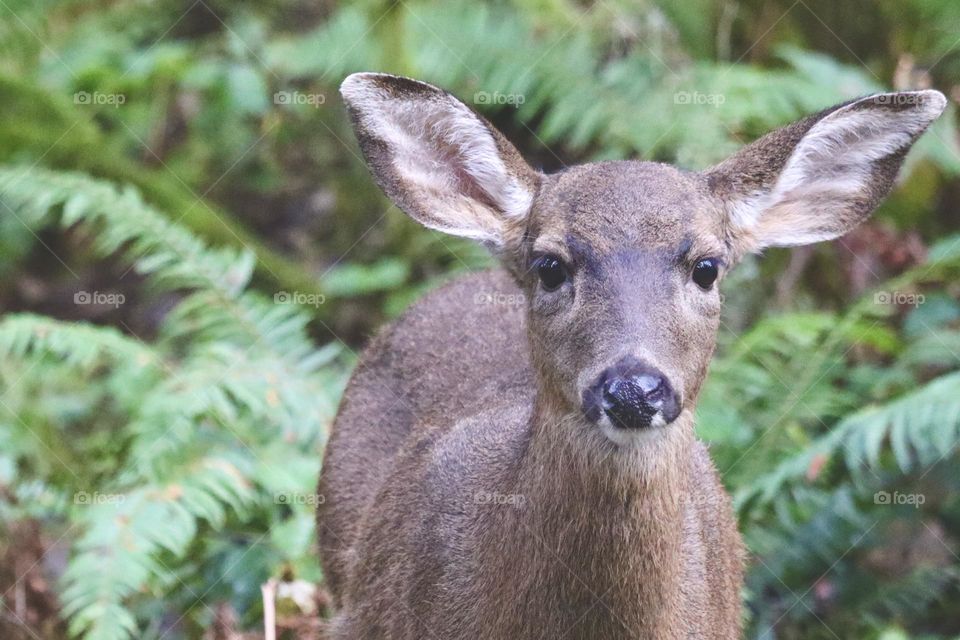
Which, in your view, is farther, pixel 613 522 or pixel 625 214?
pixel 625 214

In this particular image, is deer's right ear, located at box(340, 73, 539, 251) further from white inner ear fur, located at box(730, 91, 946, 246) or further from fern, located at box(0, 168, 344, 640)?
fern, located at box(0, 168, 344, 640)

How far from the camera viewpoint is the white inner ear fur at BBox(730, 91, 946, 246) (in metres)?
5.33

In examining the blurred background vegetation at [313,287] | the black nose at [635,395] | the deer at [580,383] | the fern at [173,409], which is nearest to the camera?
the black nose at [635,395]

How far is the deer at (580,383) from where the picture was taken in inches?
187

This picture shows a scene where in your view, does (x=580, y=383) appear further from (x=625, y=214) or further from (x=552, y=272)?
(x=625, y=214)

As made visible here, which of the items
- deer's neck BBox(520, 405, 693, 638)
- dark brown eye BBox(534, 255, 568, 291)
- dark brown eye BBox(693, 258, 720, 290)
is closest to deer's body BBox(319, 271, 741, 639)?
deer's neck BBox(520, 405, 693, 638)

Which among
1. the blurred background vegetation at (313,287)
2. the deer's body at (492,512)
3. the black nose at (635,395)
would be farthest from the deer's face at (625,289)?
the blurred background vegetation at (313,287)

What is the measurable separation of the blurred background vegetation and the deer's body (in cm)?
79

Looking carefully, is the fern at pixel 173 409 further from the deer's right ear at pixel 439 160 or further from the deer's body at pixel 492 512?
the deer's right ear at pixel 439 160

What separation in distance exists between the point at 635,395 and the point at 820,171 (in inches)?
66.4

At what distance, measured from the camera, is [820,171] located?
562 cm

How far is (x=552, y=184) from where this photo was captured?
5324 mm

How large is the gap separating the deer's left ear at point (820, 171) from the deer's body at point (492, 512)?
3.14 ft

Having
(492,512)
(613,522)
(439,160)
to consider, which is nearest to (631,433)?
(613,522)
